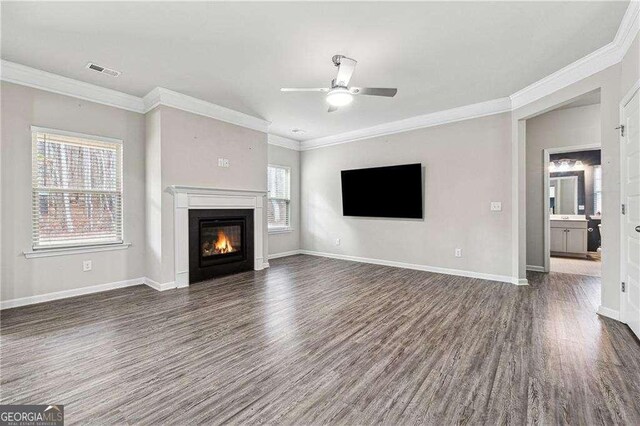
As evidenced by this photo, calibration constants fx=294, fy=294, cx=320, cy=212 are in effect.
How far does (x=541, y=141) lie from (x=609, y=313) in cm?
320

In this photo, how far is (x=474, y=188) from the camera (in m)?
4.82

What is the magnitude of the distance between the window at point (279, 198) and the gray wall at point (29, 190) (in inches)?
A: 109

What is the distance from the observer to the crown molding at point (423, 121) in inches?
180

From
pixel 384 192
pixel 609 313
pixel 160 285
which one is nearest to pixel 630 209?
pixel 609 313

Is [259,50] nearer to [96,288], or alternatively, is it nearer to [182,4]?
[182,4]

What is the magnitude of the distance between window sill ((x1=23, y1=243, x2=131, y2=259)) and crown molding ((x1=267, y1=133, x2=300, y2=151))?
3.49 meters

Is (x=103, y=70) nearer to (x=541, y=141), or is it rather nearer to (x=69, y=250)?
(x=69, y=250)

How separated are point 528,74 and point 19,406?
5514 millimetres

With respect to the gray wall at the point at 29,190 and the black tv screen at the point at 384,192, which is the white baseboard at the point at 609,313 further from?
the gray wall at the point at 29,190

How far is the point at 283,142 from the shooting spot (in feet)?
22.3

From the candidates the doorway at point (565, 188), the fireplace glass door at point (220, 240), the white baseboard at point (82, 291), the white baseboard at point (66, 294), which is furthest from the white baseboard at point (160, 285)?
the doorway at point (565, 188)

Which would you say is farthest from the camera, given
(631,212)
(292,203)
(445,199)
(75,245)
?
(292,203)

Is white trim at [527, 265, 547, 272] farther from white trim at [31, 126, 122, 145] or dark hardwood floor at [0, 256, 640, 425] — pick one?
white trim at [31, 126, 122, 145]

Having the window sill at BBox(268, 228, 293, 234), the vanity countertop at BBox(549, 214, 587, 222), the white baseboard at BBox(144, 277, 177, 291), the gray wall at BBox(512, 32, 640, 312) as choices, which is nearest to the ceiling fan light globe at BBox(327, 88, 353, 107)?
the gray wall at BBox(512, 32, 640, 312)
